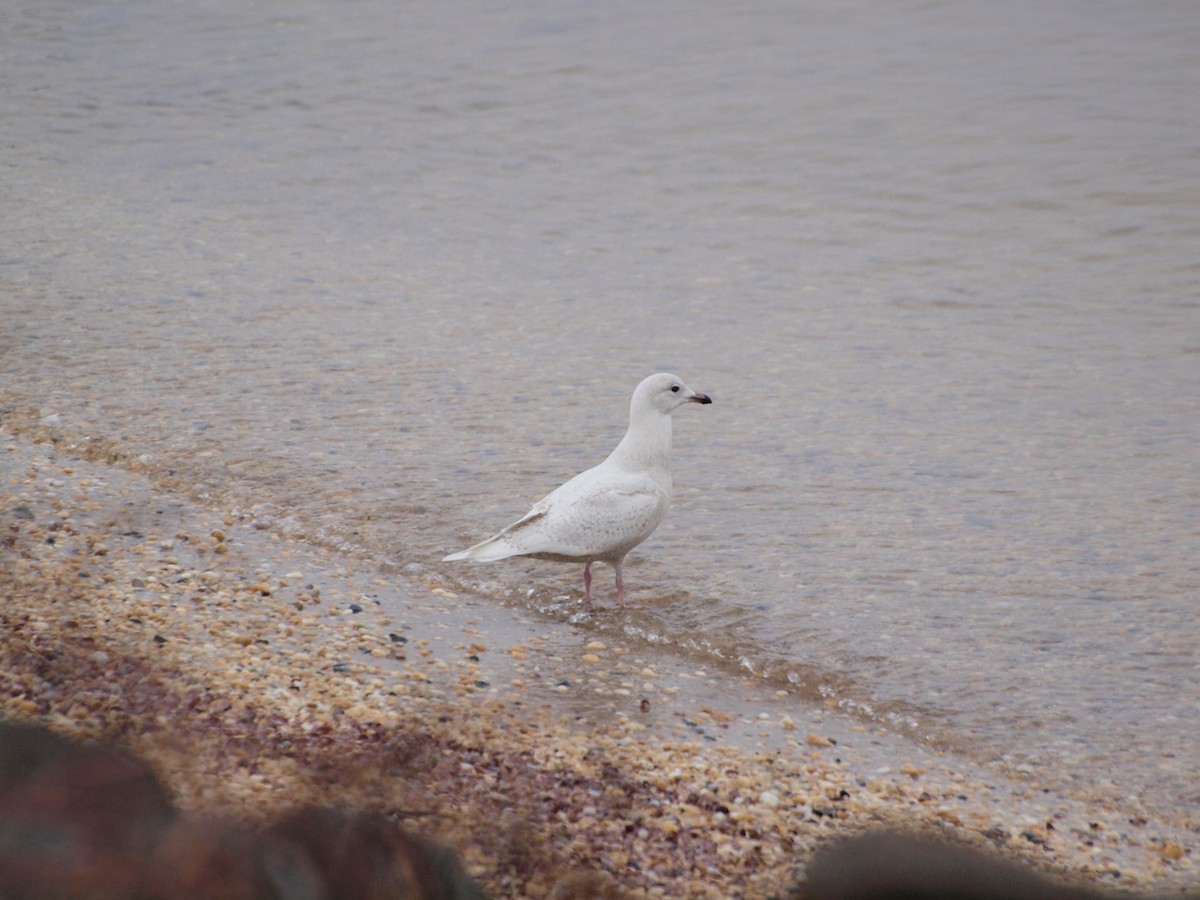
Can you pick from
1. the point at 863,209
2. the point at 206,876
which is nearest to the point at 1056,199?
the point at 863,209

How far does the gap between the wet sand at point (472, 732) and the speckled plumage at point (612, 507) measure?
1.13 feet

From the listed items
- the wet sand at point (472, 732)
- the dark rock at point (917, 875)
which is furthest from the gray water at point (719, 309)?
the dark rock at point (917, 875)

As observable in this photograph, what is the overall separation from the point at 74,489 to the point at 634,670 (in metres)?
2.95

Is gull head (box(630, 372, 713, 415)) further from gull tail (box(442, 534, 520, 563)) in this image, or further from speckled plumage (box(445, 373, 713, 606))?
gull tail (box(442, 534, 520, 563))

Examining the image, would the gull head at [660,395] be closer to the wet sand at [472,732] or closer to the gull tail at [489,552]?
the gull tail at [489,552]

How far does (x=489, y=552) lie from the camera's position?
237 inches

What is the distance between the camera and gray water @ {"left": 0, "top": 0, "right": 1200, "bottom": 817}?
643 centimetres

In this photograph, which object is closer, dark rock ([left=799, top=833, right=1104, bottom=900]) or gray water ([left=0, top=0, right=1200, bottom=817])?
dark rock ([left=799, top=833, right=1104, bottom=900])

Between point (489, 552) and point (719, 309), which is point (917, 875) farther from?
point (719, 309)

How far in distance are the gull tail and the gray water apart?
0.48 metres

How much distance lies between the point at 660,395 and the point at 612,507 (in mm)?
623

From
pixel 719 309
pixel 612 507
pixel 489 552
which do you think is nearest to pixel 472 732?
pixel 489 552

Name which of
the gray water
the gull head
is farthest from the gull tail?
the gull head

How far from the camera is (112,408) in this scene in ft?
27.1
